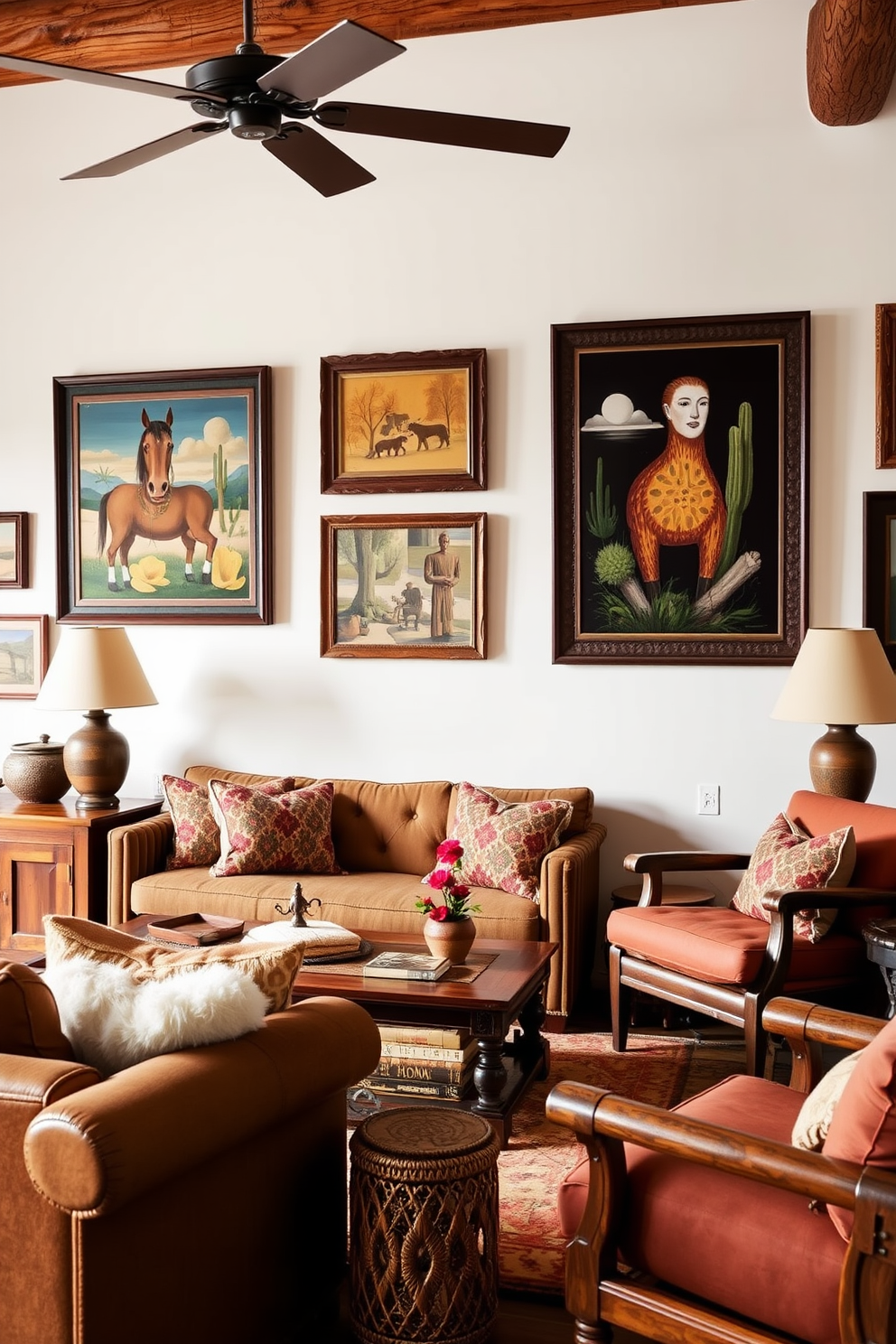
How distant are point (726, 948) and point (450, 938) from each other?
2.71 feet

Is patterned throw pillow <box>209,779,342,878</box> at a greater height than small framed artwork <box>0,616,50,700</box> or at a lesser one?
lesser

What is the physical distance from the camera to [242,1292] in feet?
7.16

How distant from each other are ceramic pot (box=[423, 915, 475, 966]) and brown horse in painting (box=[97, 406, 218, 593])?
93.8 inches

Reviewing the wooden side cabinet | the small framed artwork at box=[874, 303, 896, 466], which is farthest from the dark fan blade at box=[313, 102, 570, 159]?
the wooden side cabinet

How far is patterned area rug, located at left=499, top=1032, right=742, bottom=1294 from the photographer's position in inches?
110

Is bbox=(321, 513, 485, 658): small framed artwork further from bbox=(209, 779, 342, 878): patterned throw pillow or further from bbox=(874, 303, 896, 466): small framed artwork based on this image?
bbox=(874, 303, 896, 466): small framed artwork

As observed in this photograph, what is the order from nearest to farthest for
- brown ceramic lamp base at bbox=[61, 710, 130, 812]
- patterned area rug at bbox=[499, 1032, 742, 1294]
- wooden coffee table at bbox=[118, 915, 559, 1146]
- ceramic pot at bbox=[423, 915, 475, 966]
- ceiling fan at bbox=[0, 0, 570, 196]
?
ceiling fan at bbox=[0, 0, 570, 196], patterned area rug at bbox=[499, 1032, 742, 1294], wooden coffee table at bbox=[118, 915, 559, 1146], ceramic pot at bbox=[423, 915, 475, 966], brown ceramic lamp base at bbox=[61, 710, 130, 812]

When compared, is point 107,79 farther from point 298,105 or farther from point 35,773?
point 35,773

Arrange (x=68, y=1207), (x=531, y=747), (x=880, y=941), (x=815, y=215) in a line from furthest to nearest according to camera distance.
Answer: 1. (x=531, y=747)
2. (x=815, y=215)
3. (x=880, y=941)
4. (x=68, y=1207)

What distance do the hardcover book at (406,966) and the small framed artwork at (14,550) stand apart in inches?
116

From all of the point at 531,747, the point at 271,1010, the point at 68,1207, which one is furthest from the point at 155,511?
the point at 68,1207

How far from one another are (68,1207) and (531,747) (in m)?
3.47

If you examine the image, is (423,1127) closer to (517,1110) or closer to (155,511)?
(517,1110)

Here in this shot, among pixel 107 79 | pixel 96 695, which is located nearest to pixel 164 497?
pixel 96 695
